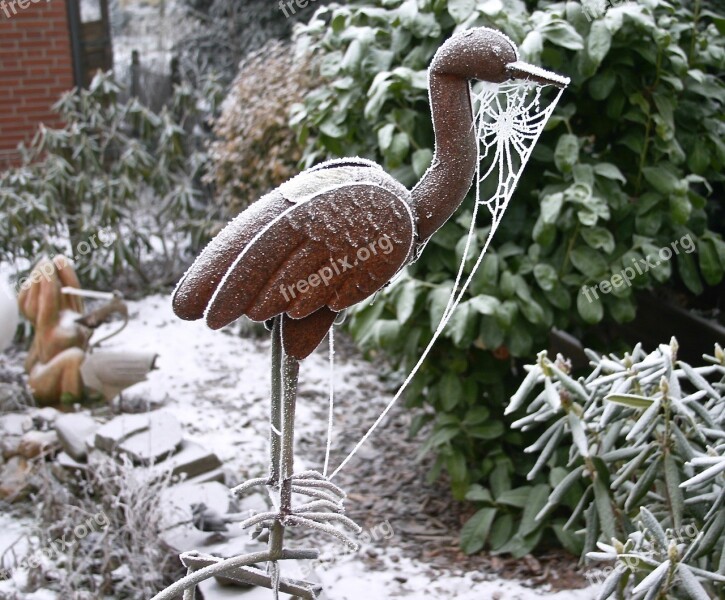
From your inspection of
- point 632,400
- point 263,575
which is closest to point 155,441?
point 263,575

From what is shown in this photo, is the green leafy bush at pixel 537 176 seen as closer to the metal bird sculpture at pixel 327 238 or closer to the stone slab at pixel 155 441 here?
the stone slab at pixel 155 441

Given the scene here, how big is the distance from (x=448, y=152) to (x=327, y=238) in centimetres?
30

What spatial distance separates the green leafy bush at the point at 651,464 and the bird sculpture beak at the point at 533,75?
91 cm

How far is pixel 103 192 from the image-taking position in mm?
5449

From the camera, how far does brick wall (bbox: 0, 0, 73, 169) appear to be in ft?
21.1

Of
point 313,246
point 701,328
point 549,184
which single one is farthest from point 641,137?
point 313,246

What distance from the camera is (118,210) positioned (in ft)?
17.9

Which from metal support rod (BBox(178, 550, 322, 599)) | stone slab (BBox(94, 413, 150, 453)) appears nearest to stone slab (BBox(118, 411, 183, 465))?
stone slab (BBox(94, 413, 150, 453))

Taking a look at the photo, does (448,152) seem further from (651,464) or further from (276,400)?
(651,464)

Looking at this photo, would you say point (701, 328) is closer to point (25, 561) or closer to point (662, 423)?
point (662, 423)

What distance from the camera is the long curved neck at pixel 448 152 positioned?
1656 millimetres

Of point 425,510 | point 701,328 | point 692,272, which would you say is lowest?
point 425,510

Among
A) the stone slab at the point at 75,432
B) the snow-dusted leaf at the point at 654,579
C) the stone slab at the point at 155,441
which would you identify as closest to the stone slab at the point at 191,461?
the stone slab at the point at 155,441

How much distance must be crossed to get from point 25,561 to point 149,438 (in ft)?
2.17
